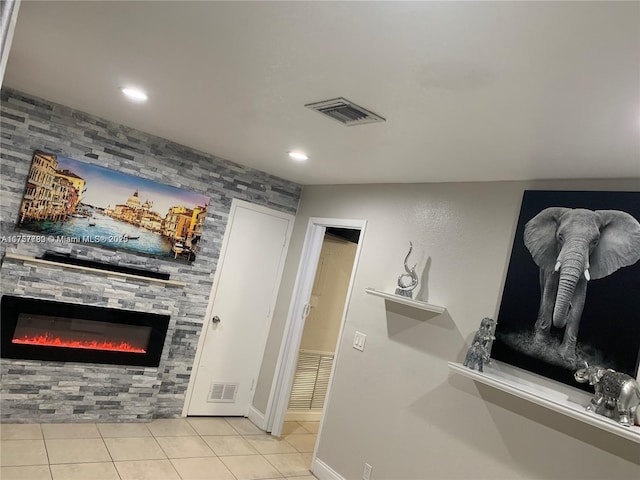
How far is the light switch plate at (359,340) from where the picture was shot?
3703 mm

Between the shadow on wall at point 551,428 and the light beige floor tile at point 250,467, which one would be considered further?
the light beige floor tile at point 250,467

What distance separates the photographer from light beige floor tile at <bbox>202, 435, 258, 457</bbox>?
3.85 meters

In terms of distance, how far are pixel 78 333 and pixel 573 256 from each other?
3.59 meters

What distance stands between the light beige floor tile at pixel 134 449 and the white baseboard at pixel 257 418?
43.5 inches

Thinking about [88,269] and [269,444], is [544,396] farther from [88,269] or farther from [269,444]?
[88,269]

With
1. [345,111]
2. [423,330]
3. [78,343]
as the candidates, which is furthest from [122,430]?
[345,111]

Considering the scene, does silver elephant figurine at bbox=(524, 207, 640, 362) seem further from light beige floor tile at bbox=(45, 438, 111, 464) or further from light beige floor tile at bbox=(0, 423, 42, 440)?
light beige floor tile at bbox=(0, 423, 42, 440)

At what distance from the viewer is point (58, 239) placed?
367cm

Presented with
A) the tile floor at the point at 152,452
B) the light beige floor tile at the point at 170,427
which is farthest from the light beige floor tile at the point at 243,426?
the light beige floor tile at the point at 170,427

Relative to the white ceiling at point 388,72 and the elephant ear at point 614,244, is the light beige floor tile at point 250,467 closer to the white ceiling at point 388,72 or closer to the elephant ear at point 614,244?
the white ceiling at point 388,72

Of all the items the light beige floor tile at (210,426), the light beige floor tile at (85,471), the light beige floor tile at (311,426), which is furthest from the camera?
the light beige floor tile at (311,426)

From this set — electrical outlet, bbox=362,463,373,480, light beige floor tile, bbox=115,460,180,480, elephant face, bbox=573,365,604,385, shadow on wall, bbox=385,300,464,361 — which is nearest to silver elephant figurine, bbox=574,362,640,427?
elephant face, bbox=573,365,604,385

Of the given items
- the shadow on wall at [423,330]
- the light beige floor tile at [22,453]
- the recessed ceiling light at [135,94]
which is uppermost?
the recessed ceiling light at [135,94]

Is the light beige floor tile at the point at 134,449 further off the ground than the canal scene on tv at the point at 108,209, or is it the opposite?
the canal scene on tv at the point at 108,209
